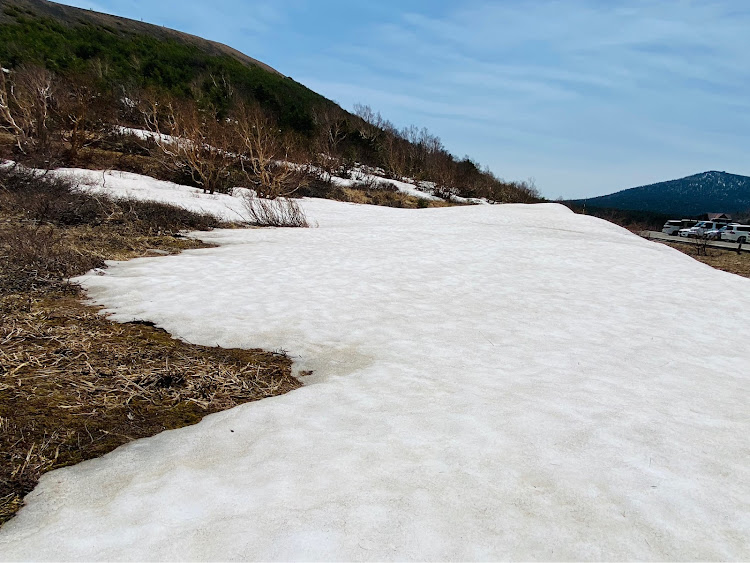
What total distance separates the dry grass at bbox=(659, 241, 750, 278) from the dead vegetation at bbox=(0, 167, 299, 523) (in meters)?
28.1

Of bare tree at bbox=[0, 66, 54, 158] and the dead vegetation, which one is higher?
bare tree at bbox=[0, 66, 54, 158]

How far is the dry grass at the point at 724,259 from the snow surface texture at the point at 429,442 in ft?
78.4

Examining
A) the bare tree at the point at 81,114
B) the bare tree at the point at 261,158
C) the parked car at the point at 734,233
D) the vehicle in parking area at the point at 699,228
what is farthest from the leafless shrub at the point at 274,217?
the vehicle in parking area at the point at 699,228

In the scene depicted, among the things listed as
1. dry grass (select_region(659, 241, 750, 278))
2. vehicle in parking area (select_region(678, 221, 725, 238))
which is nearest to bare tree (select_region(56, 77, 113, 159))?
dry grass (select_region(659, 241, 750, 278))

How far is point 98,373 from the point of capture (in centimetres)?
355

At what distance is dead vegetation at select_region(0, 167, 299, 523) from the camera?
2.62 m

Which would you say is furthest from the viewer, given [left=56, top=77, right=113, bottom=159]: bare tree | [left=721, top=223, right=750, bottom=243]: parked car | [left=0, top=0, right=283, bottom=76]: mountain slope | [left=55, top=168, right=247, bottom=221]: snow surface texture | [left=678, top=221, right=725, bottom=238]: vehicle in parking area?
[left=678, top=221, right=725, bottom=238]: vehicle in parking area

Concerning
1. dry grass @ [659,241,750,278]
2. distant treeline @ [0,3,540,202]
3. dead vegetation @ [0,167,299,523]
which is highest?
distant treeline @ [0,3,540,202]

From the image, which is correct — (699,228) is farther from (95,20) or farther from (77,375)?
(95,20)

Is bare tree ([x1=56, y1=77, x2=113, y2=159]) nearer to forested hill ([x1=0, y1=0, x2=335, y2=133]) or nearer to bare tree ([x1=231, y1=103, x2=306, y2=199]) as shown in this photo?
bare tree ([x1=231, y1=103, x2=306, y2=199])

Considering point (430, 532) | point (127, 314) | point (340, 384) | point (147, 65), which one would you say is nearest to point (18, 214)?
point (127, 314)

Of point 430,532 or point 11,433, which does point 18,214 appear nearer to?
point 11,433

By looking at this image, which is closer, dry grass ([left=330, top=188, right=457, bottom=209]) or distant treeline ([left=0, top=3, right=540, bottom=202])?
distant treeline ([left=0, top=3, right=540, bottom=202])

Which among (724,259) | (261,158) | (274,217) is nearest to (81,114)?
(261,158)
